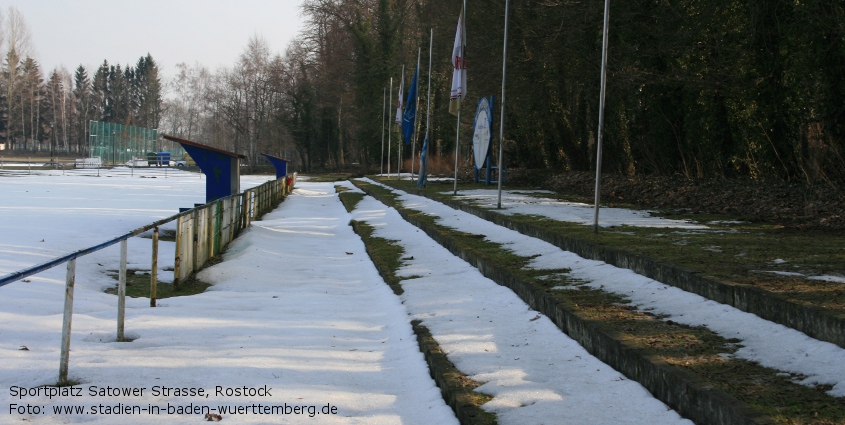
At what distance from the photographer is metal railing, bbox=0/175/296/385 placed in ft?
17.4

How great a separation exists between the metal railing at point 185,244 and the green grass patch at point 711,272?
3.66 metres

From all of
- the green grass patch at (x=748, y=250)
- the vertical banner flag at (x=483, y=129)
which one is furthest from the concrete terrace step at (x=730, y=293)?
the vertical banner flag at (x=483, y=129)

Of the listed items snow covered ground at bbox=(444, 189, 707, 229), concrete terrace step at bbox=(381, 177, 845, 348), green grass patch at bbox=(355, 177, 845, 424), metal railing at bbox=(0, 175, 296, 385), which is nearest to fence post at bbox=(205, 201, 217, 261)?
metal railing at bbox=(0, 175, 296, 385)

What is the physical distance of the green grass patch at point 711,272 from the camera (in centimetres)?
397

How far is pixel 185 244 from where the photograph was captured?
34.9 ft

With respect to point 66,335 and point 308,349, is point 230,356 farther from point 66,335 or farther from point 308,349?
point 66,335

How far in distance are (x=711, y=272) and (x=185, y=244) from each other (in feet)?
22.5

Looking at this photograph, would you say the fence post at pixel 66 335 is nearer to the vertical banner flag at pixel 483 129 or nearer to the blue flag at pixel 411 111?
the vertical banner flag at pixel 483 129

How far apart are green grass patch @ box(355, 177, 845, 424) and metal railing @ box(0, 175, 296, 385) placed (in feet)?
12.0

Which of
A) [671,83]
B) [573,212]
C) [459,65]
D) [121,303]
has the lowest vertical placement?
[121,303]

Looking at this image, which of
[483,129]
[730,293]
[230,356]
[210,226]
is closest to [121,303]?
[230,356]

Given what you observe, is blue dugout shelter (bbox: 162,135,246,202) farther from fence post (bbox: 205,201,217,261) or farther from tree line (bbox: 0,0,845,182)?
tree line (bbox: 0,0,845,182)

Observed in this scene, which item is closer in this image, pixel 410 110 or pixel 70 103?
pixel 410 110

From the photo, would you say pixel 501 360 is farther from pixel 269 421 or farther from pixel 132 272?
pixel 132 272
